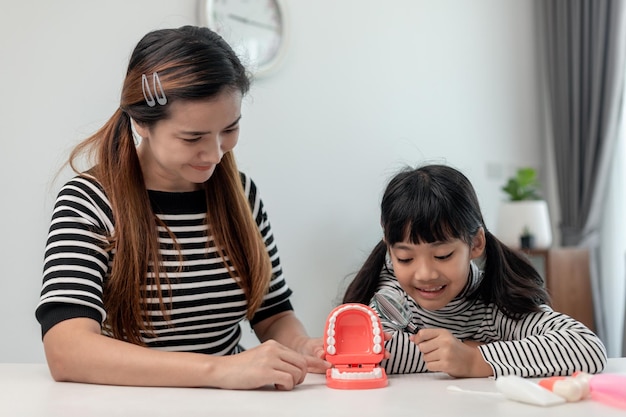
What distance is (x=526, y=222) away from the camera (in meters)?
4.21

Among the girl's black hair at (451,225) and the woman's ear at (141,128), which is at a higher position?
the woman's ear at (141,128)

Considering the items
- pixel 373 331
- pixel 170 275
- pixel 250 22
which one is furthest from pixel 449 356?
pixel 250 22

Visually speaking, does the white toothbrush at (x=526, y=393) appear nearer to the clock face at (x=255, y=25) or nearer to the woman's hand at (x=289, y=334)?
the woman's hand at (x=289, y=334)

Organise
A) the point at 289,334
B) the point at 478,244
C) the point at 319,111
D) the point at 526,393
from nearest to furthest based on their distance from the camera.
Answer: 1. the point at 526,393
2. the point at 478,244
3. the point at 289,334
4. the point at 319,111

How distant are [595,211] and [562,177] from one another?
0.94ft

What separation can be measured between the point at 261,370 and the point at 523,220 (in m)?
3.13

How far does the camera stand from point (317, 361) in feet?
4.90

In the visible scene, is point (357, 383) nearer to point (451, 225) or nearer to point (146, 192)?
point (451, 225)

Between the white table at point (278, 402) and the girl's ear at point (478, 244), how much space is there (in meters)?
0.31

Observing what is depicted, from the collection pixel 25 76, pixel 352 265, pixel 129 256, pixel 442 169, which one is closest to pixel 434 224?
pixel 442 169

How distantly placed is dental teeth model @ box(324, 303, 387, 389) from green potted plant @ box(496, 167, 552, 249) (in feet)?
A: 9.59

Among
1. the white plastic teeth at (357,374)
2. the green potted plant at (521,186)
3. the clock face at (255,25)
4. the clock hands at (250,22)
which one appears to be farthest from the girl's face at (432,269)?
the green potted plant at (521,186)

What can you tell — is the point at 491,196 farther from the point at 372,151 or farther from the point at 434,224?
the point at 434,224

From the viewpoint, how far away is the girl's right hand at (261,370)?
1.32 metres
